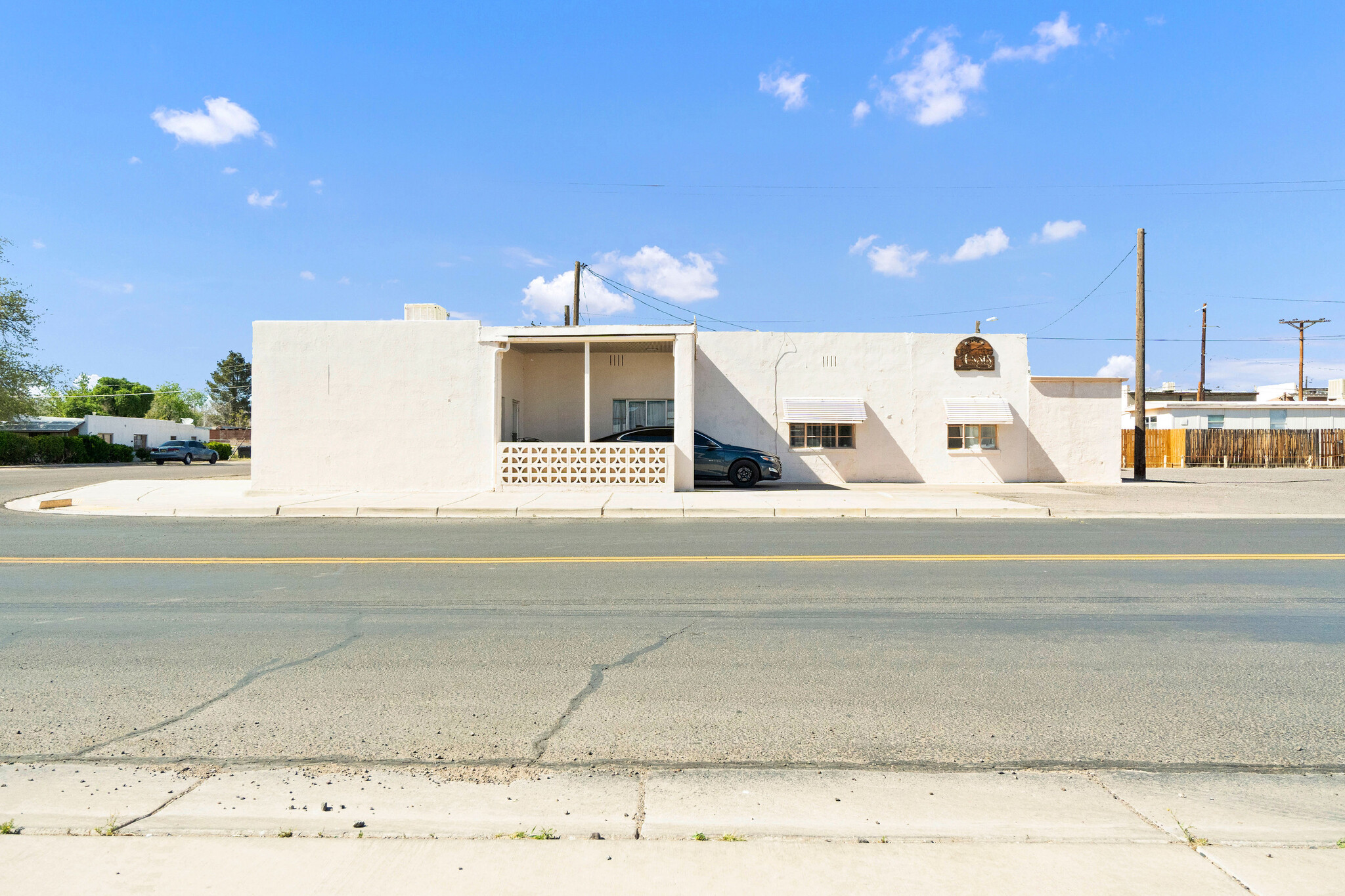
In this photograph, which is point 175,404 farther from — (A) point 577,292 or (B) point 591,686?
(B) point 591,686

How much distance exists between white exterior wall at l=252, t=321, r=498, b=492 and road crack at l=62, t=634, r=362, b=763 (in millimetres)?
13799

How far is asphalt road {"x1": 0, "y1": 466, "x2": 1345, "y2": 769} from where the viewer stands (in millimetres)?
3994

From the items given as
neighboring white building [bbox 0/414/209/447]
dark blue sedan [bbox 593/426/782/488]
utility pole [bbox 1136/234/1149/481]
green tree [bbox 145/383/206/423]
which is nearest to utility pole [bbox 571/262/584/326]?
dark blue sedan [bbox 593/426/782/488]

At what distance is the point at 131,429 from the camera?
218 ft

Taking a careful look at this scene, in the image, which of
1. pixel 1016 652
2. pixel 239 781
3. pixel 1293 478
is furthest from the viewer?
pixel 1293 478

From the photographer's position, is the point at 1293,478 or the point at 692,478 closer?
the point at 692,478

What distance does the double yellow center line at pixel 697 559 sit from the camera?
9.22 metres

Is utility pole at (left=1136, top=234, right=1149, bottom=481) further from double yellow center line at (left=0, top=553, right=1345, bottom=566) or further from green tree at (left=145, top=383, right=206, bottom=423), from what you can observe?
green tree at (left=145, top=383, right=206, bottom=423)

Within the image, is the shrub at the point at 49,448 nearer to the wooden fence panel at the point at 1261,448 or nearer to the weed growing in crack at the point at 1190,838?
the weed growing in crack at the point at 1190,838

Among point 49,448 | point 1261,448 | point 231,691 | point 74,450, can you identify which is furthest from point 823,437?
point 74,450

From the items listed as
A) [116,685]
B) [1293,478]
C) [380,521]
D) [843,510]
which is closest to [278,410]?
[380,521]

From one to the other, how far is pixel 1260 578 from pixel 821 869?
24.9 feet

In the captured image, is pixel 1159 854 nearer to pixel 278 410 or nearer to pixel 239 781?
pixel 239 781

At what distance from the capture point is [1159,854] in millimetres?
2922
